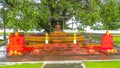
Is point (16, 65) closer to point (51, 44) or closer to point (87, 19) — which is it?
point (51, 44)

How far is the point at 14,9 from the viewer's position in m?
20.9

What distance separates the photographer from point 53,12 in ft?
73.7

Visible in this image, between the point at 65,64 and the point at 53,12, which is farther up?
the point at 53,12

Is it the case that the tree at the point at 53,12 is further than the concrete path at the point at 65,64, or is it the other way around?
the tree at the point at 53,12

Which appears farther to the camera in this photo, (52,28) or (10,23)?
(52,28)

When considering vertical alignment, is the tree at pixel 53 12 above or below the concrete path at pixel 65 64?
above

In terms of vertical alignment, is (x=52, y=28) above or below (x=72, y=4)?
below

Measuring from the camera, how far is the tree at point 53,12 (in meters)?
20.6

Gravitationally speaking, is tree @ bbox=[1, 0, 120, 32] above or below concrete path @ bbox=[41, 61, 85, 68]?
above

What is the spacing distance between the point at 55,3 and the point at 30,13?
252 cm

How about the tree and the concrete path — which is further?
the tree

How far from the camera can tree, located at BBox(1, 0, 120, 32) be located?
810 inches

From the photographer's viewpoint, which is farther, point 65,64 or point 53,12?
point 53,12

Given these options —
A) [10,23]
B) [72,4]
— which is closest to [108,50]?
[72,4]
